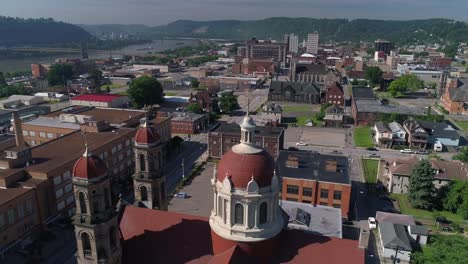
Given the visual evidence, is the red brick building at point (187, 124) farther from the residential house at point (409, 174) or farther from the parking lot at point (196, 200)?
the residential house at point (409, 174)

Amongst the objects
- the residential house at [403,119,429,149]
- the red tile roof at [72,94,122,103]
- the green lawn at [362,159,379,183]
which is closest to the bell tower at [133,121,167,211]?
the green lawn at [362,159,379,183]

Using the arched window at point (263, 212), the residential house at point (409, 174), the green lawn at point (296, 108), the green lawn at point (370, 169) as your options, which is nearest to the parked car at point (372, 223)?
the residential house at point (409, 174)

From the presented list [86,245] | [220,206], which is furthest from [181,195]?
[86,245]

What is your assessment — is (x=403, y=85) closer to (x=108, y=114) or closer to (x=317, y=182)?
(x=317, y=182)

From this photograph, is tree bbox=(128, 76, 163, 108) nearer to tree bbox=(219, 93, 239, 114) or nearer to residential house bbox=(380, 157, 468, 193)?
tree bbox=(219, 93, 239, 114)

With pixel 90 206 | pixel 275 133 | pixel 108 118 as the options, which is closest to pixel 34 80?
pixel 108 118

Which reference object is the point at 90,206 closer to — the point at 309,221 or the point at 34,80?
the point at 309,221
